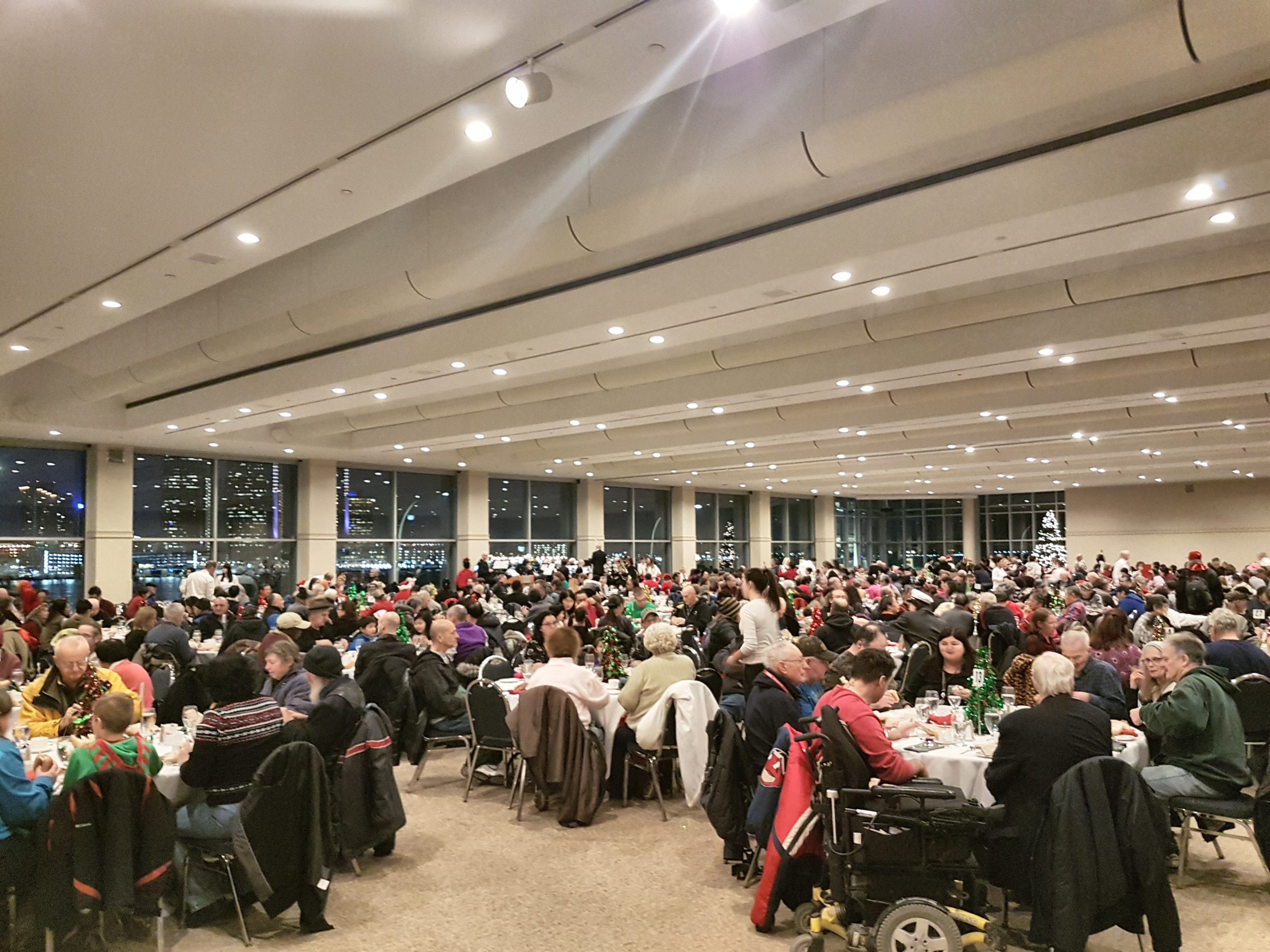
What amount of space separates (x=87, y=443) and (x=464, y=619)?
989 centimetres

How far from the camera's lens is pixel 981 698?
486cm

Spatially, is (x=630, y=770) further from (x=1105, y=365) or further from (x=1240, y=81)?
(x=1105, y=365)

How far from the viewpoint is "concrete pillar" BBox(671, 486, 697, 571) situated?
25906mm

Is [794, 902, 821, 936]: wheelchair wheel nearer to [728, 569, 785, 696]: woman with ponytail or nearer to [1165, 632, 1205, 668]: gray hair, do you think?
[728, 569, 785, 696]: woman with ponytail

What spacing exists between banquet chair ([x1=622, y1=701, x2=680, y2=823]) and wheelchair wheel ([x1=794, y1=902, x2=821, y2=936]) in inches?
69.4

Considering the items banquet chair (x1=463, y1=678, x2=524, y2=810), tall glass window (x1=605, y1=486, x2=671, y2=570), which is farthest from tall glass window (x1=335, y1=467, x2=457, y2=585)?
banquet chair (x1=463, y1=678, x2=524, y2=810)

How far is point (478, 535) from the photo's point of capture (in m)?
20.3

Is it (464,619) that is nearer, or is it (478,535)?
(464,619)

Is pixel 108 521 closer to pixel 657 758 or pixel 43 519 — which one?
pixel 43 519

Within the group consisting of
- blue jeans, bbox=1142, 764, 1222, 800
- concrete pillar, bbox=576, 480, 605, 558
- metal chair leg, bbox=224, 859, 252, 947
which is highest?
concrete pillar, bbox=576, 480, 605, 558

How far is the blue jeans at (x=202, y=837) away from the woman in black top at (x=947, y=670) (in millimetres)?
4138

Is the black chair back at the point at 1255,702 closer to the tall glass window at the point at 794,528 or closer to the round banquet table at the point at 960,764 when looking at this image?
the round banquet table at the point at 960,764

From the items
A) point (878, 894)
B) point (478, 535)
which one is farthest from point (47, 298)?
point (478, 535)

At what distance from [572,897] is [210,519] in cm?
1447
